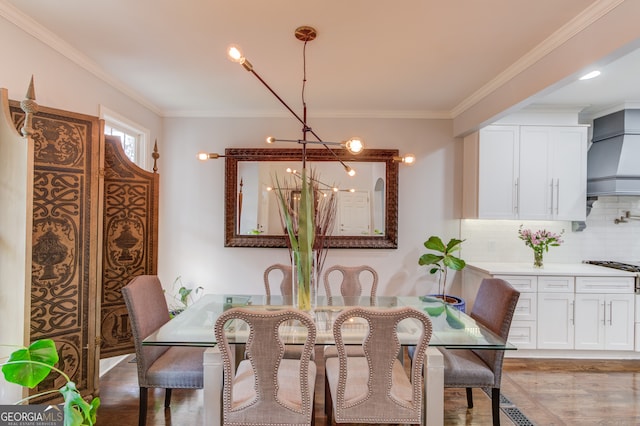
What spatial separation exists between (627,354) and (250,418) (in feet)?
12.6

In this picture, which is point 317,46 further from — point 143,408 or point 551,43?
point 143,408

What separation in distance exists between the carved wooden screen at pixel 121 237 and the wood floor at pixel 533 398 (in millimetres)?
408

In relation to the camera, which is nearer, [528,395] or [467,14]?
[467,14]

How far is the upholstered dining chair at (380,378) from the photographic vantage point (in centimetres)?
152

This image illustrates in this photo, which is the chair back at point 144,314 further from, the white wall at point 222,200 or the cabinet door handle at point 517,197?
the cabinet door handle at point 517,197

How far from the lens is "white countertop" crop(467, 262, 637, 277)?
318 cm

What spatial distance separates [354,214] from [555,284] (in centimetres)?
213

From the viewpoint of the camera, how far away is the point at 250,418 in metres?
1.61

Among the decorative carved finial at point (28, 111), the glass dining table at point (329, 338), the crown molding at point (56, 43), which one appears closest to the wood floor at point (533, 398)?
the glass dining table at point (329, 338)

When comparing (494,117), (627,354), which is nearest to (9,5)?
(494,117)

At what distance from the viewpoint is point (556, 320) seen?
323 cm

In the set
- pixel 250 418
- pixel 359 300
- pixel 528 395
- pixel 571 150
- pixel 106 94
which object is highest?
pixel 106 94

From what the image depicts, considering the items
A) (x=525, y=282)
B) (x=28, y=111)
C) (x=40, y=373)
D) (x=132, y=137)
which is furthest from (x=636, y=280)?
(x=132, y=137)

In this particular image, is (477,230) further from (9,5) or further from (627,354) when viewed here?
(9,5)
